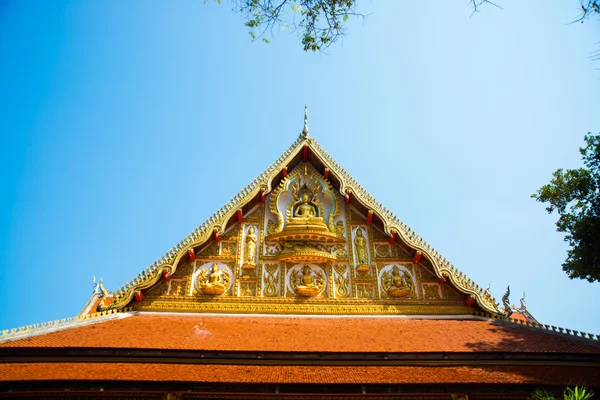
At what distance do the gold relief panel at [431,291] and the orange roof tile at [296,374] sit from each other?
2.38 meters

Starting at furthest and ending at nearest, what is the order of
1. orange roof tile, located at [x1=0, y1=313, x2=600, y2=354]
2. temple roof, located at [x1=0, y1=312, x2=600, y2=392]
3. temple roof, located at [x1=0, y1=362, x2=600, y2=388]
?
orange roof tile, located at [x1=0, y1=313, x2=600, y2=354] → temple roof, located at [x1=0, y1=312, x2=600, y2=392] → temple roof, located at [x1=0, y1=362, x2=600, y2=388]

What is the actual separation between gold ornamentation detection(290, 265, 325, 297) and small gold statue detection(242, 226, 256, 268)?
3.24 feet

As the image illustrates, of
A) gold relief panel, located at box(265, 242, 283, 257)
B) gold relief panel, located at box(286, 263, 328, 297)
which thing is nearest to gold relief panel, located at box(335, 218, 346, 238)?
gold relief panel, located at box(286, 263, 328, 297)

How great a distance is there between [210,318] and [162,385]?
7.88 ft

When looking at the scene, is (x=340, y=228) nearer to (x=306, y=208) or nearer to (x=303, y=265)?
(x=306, y=208)

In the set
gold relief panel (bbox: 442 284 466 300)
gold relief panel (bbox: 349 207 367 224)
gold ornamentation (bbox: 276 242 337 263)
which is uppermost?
gold relief panel (bbox: 349 207 367 224)

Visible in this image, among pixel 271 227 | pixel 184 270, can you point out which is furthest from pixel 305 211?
pixel 184 270

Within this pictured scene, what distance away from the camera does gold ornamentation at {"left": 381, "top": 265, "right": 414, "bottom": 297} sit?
377 inches

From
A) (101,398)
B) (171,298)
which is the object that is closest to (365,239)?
(171,298)

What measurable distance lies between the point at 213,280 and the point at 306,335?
266cm

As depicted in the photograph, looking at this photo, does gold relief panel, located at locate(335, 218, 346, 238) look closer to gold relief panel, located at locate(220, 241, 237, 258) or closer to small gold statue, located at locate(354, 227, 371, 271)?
small gold statue, located at locate(354, 227, 371, 271)

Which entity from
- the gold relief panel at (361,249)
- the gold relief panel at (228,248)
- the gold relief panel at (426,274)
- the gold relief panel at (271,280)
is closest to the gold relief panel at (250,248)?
the gold relief panel at (228,248)

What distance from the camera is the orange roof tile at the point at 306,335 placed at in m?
7.52

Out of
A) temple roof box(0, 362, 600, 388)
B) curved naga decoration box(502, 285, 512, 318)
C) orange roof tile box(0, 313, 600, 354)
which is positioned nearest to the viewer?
temple roof box(0, 362, 600, 388)
